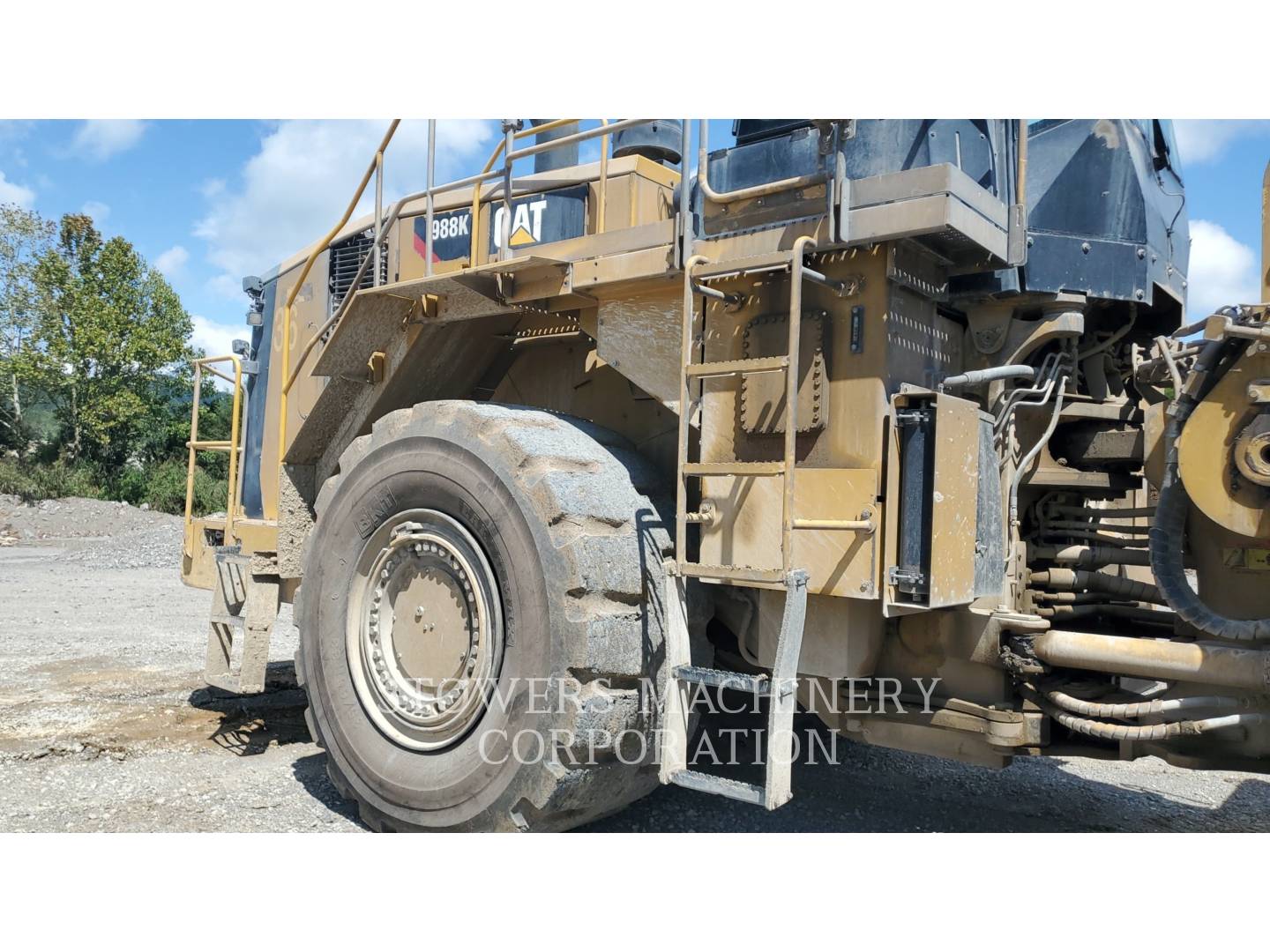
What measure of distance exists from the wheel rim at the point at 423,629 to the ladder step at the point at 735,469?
968 millimetres

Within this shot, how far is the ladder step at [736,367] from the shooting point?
3.28 metres

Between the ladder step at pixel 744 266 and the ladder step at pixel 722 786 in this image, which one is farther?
the ladder step at pixel 744 266

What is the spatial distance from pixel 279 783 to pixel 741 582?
3.11 m

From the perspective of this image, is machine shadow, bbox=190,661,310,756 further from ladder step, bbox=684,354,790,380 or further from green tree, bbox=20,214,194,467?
green tree, bbox=20,214,194,467

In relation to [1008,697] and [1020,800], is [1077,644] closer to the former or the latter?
[1008,697]

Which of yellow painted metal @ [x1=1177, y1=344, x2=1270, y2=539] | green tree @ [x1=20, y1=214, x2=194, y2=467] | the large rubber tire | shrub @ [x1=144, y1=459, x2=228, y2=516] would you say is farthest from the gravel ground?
green tree @ [x1=20, y1=214, x2=194, y2=467]

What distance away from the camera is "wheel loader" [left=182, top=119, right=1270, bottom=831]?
3.30 metres

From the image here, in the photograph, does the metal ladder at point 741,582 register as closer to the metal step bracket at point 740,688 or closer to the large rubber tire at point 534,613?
the metal step bracket at point 740,688

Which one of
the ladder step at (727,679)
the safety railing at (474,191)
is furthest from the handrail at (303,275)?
the ladder step at (727,679)

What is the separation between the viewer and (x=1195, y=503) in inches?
129

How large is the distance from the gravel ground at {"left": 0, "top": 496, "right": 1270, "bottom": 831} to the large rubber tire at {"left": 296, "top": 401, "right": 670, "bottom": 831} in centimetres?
67

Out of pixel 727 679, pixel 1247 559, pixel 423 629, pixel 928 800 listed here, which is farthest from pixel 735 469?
pixel 928 800

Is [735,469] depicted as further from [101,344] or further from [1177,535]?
[101,344]

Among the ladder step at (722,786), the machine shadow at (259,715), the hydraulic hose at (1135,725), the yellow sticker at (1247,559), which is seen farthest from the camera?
the machine shadow at (259,715)
